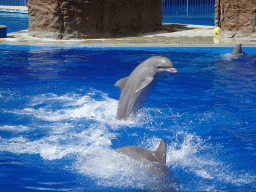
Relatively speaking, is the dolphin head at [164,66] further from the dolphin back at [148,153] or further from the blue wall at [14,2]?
the blue wall at [14,2]

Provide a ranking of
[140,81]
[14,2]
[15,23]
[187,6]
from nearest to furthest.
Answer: [140,81] → [15,23] → [187,6] → [14,2]

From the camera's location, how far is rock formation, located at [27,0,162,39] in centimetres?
1313

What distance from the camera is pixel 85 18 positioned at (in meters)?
13.4

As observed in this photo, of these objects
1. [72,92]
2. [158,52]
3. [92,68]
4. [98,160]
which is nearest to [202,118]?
[98,160]

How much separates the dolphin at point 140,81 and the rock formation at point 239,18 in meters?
9.05

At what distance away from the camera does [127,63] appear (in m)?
9.69

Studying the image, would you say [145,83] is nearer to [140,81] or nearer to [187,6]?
[140,81]

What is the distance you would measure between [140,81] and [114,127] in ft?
3.12

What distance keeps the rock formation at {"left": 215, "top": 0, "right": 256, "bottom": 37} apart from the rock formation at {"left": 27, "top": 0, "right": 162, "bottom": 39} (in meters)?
3.70

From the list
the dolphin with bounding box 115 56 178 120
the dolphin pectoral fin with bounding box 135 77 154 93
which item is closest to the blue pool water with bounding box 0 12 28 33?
the dolphin with bounding box 115 56 178 120

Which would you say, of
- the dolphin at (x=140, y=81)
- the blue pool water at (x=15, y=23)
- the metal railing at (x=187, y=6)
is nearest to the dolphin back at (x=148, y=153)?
the dolphin at (x=140, y=81)

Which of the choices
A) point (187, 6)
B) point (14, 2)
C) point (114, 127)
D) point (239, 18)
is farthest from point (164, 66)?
point (14, 2)

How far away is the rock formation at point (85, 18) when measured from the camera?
13.1m

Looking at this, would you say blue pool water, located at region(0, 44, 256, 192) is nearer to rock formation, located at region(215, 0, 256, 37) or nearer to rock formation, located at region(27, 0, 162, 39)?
rock formation, located at region(215, 0, 256, 37)
